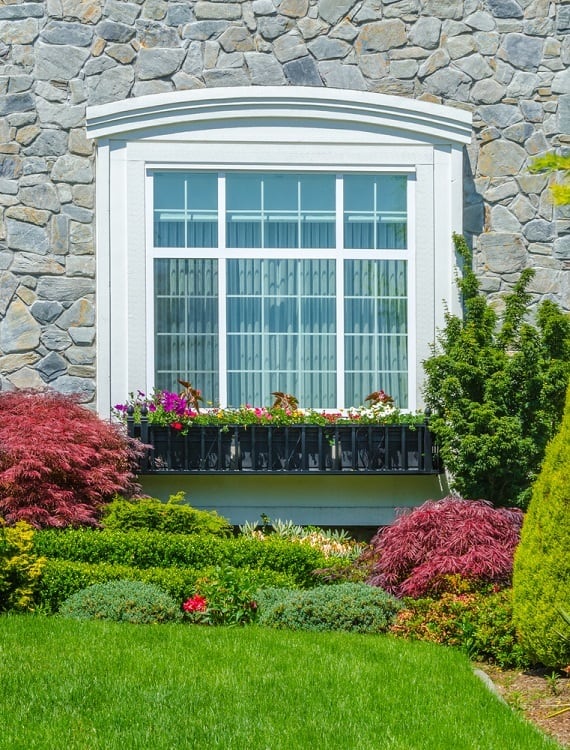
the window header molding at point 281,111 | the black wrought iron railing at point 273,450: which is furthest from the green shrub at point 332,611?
the window header molding at point 281,111

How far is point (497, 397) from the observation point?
805cm

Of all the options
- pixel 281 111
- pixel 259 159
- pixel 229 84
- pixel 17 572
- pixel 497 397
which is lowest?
pixel 17 572

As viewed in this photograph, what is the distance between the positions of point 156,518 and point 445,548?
7.83 feet

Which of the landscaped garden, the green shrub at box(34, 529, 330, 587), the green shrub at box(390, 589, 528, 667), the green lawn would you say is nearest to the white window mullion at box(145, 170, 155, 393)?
the landscaped garden

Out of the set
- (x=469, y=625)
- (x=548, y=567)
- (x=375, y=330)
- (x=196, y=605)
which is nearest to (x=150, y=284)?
(x=375, y=330)

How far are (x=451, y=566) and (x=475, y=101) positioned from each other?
4694mm

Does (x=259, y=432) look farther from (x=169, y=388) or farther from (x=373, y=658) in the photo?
(x=373, y=658)

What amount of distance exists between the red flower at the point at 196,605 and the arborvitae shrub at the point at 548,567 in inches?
82.2

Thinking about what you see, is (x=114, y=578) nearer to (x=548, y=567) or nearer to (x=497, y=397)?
(x=548, y=567)

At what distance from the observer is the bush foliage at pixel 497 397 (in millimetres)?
7988

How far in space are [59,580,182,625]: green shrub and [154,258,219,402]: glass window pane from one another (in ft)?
9.07

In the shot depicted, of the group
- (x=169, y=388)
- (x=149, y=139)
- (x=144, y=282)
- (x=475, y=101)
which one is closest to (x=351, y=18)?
(x=475, y=101)

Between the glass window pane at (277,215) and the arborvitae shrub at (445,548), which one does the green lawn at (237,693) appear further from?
the glass window pane at (277,215)

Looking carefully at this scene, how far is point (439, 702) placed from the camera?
4.70 meters
